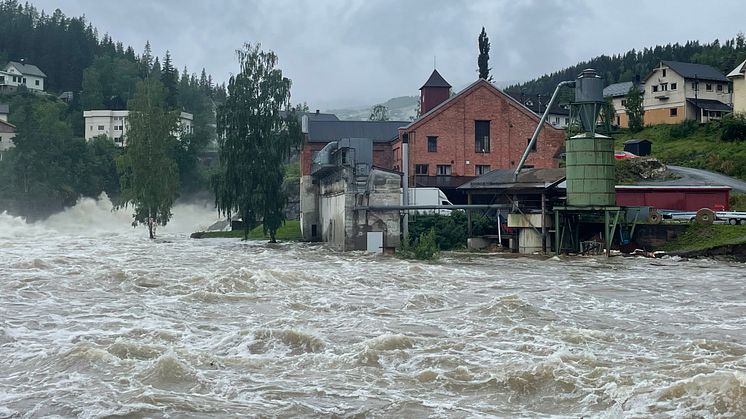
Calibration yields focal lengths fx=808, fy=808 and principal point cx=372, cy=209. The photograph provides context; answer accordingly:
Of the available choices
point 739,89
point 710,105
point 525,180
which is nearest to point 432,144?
point 525,180

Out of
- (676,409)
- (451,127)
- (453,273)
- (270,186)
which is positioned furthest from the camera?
(451,127)

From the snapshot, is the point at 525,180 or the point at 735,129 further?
the point at 735,129

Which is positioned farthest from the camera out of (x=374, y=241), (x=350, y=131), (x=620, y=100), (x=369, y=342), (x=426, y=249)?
(x=620, y=100)

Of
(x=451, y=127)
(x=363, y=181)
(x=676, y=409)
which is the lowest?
(x=676, y=409)

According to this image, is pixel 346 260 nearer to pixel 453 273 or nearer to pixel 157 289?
pixel 453 273

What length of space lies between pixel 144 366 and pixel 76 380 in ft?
4.43

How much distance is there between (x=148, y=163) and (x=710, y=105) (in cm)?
5420

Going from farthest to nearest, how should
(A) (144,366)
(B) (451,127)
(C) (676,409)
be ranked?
(B) (451,127)
(A) (144,366)
(C) (676,409)

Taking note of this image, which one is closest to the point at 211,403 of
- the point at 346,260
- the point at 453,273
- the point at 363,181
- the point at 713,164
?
the point at 453,273

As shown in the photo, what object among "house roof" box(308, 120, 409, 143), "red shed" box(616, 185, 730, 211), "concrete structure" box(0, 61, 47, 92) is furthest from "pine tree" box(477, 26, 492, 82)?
"concrete structure" box(0, 61, 47, 92)

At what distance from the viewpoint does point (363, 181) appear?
45844 millimetres

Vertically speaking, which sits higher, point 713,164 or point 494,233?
point 713,164

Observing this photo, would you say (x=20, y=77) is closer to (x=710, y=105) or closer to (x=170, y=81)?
(x=170, y=81)

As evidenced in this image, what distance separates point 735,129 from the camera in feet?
208
